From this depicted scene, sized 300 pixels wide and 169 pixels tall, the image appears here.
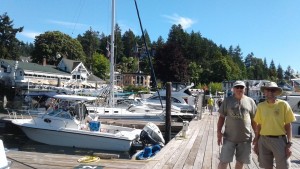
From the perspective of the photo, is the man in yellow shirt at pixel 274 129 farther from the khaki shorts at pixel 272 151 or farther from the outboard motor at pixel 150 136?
the outboard motor at pixel 150 136

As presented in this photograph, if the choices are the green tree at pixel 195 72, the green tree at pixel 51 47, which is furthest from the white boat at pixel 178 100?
the green tree at pixel 195 72

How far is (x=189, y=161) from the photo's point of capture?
8812mm

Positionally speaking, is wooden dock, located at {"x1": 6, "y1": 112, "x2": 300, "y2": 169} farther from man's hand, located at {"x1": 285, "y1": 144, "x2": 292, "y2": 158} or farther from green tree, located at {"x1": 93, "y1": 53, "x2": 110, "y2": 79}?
green tree, located at {"x1": 93, "y1": 53, "x2": 110, "y2": 79}

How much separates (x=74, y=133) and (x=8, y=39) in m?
67.7

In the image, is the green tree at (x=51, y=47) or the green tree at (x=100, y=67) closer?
the green tree at (x=51, y=47)

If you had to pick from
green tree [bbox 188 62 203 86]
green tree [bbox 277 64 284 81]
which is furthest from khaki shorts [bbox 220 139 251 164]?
A: green tree [bbox 277 64 284 81]

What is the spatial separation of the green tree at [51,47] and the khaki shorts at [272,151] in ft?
282

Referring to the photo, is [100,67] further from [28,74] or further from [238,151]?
[238,151]

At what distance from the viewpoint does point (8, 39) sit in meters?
77.1

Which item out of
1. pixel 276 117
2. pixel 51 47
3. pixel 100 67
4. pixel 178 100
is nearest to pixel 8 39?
pixel 51 47

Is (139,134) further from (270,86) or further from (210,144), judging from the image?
(270,86)

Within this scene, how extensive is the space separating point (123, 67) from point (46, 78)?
1778 inches

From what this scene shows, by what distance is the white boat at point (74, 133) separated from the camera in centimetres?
1581

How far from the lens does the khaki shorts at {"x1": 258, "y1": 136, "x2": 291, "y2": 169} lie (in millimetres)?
5453
